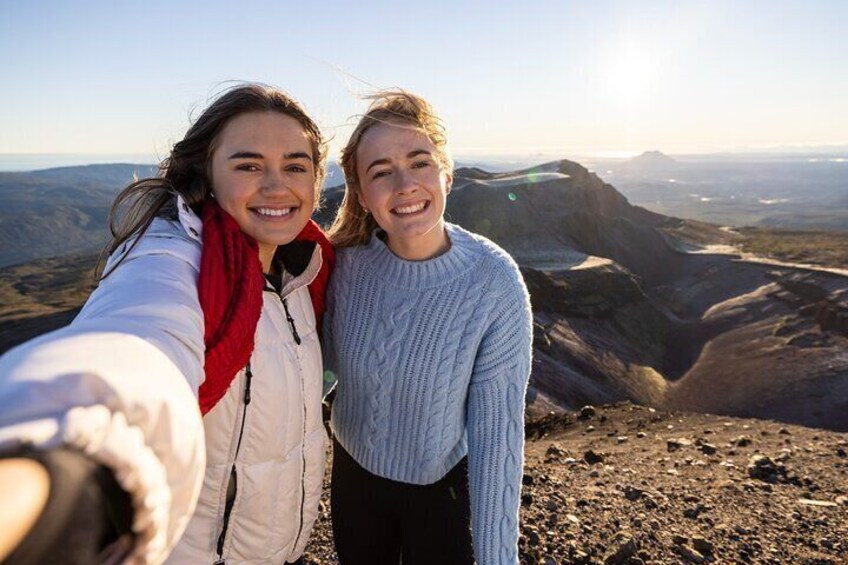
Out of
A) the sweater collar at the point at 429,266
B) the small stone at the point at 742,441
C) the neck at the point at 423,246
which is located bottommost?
the small stone at the point at 742,441

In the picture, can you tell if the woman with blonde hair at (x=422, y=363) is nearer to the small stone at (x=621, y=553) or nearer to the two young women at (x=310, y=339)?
the two young women at (x=310, y=339)

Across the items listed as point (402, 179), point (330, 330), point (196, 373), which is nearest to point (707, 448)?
point (330, 330)

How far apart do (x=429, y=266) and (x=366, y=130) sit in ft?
2.96

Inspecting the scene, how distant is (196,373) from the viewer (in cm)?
141

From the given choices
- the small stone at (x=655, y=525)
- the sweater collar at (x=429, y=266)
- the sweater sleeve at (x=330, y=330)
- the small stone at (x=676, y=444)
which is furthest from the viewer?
the small stone at (x=676, y=444)

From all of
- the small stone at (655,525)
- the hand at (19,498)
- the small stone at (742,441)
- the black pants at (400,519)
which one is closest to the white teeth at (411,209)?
the black pants at (400,519)

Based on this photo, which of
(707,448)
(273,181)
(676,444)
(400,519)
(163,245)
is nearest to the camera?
(163,245)

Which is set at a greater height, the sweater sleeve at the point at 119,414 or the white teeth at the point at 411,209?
the white teeth at the point at 411,209

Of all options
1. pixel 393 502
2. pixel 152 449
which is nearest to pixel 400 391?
pixel 393 502

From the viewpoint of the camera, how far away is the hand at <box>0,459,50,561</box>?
0.66m

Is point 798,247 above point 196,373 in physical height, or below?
below

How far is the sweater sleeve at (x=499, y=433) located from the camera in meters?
2.96

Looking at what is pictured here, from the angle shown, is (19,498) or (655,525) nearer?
(19,498)

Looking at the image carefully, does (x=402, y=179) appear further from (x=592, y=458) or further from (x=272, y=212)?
(x=592, y=458)
